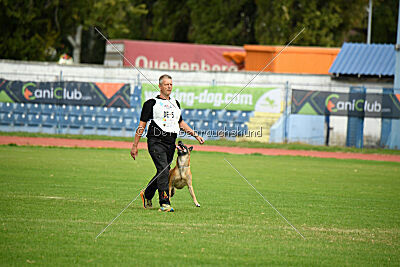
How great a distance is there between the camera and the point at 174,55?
43.2m

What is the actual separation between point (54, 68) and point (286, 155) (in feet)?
44.7

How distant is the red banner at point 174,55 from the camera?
4288 cm

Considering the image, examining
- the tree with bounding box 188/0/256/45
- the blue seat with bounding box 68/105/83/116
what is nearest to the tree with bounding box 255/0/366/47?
the tree with bounding box 188/0/256/45

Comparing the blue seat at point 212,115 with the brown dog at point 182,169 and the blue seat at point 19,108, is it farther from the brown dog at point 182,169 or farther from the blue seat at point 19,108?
the brown dog at point 182,169

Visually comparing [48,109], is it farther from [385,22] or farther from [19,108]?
[385,22]

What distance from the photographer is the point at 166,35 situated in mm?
51250

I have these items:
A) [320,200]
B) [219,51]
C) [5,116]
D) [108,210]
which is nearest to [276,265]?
[108,210]

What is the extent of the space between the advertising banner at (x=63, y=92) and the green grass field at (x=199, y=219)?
1238cm

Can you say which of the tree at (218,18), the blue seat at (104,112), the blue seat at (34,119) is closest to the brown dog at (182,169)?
the blue seat at (104,112)

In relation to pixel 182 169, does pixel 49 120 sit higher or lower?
higher

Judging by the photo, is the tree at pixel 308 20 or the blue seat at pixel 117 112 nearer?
the blue seat at pixel 117 112

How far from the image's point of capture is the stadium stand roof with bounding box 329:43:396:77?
3228cm

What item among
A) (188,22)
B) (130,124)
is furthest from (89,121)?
(188,22)

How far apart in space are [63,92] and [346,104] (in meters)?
12.6
